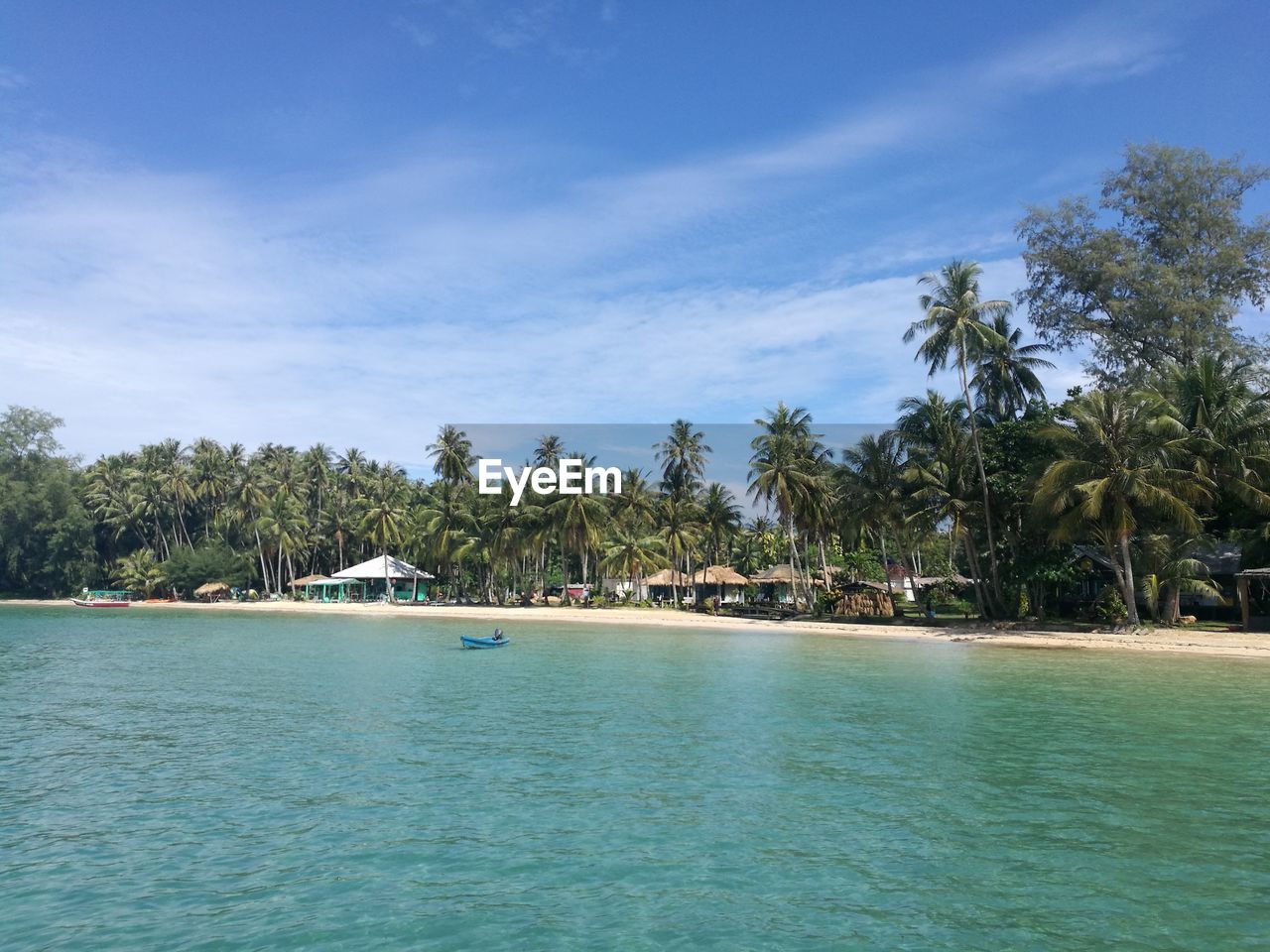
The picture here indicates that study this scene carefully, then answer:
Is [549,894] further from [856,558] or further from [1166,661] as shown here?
[856,558]

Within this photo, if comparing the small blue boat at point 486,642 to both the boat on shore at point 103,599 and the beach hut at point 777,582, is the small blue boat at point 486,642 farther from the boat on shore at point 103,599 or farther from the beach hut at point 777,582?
the boat on shore at point 103,599

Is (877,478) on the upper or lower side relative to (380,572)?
upper

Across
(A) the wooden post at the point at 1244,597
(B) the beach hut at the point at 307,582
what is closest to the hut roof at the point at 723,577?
(A) the wooden post at the point at 1244,597

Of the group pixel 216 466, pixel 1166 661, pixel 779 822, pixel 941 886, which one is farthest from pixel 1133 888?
pixel 216 466

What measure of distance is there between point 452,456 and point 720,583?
2479 centimetres

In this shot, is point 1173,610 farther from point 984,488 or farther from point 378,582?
point 378,582

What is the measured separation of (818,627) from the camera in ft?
152

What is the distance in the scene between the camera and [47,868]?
9.28 meters

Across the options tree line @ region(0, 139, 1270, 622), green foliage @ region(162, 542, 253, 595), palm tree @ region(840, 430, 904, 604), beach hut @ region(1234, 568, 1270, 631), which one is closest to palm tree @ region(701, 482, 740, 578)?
tree line @ region(0, 139, 1270, 622)

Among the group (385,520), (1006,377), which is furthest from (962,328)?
(385,520)

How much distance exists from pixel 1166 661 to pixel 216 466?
81571 mm

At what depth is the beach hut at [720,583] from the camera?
211 ft

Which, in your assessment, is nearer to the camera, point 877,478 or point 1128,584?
point 1128,584

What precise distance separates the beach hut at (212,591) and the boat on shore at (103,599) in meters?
5.81
